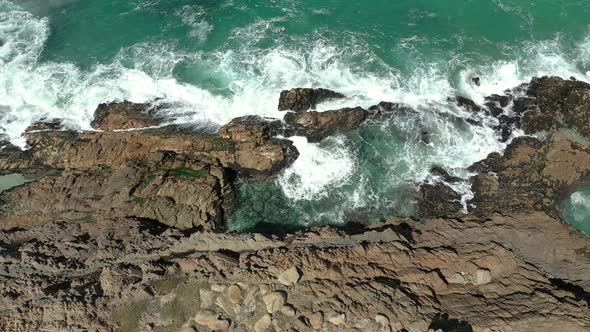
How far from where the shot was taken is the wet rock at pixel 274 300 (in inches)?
776

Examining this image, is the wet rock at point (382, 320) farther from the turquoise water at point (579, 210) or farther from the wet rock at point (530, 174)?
the turquoise water at point (579, 210)

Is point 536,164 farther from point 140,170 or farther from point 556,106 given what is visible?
point 140,170

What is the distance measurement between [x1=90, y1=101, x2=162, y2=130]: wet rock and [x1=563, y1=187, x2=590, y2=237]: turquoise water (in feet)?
114

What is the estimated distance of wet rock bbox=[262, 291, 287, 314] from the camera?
19.7m

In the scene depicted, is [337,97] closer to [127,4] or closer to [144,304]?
[144,304]

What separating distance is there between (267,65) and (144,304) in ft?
92.1

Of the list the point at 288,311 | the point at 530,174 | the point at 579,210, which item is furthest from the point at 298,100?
the point at 579,210

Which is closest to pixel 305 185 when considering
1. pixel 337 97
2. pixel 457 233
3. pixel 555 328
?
pixel 337 97

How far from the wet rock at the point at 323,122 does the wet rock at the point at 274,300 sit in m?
19.4

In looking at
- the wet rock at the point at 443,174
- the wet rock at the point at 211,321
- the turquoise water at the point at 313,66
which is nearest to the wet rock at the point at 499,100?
the turquoise water at the point at 313,66

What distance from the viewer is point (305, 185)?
35.5 m

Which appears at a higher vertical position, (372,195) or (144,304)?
(144,304)

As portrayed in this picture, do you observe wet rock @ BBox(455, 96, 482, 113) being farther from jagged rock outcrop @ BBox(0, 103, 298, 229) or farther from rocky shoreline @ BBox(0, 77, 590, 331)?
jagged rock outcrop @ BBox(0, 103, 298, 229)

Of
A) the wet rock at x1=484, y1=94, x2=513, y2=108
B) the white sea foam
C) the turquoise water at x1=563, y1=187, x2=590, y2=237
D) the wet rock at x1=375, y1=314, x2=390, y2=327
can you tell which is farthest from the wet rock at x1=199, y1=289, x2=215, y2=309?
the wet rock at x1=484, y1=94, x2=513, y2=108
